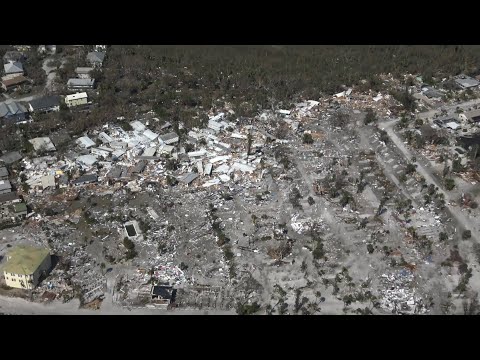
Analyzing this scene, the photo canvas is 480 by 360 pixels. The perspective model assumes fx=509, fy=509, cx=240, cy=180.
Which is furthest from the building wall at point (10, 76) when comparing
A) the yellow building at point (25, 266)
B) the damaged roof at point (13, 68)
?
the yellow building at point (25, 266)

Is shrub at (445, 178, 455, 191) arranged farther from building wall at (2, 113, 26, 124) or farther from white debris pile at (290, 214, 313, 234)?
building wall at (2, 113, 26, 124)

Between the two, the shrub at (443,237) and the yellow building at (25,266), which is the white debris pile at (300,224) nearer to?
the shrub at (443,237)

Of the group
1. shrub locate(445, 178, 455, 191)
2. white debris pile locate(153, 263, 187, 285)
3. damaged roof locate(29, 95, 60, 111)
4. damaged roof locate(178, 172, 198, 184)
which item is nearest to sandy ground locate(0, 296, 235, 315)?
white debris pile locate(153, 263, 187, 285)

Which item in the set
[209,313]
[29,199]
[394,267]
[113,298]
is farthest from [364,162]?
[29,199]

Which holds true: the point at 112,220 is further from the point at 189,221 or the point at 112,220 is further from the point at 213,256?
the point at 213,256

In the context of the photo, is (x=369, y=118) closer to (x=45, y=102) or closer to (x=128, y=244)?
(x=128, y=244)
